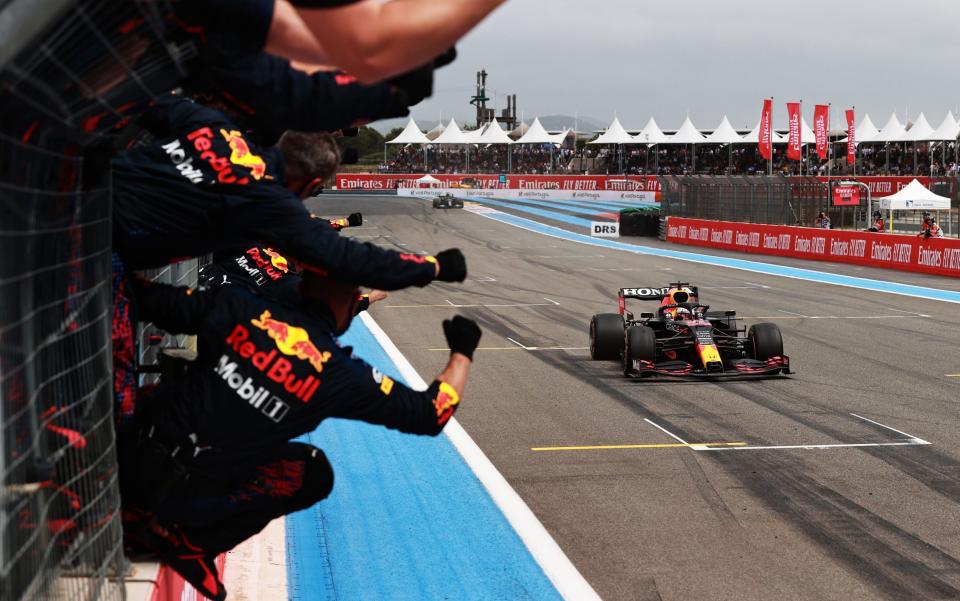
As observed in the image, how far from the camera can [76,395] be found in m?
2.71

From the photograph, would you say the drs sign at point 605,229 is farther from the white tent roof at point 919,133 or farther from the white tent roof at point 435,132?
the white tent roof at point 435,132

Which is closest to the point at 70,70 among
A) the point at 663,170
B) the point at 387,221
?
the point at 387,221

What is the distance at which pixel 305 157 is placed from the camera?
337cm

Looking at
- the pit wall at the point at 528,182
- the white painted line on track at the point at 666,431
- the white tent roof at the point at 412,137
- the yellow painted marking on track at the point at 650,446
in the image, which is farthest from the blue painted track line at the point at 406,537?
the white tent roof at the point at 412,137

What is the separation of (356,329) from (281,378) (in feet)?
48.9

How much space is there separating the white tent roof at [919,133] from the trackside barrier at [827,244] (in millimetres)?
27205

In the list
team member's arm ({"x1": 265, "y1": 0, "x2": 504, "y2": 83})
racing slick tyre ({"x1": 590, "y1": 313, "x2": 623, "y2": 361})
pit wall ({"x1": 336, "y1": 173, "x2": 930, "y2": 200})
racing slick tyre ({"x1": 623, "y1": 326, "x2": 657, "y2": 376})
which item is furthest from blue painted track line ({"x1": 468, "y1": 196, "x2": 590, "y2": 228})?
team member's arm ({"x1": 265, "y1": 0, "x2": 504, "y2": 83})

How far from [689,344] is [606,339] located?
1.37 metres

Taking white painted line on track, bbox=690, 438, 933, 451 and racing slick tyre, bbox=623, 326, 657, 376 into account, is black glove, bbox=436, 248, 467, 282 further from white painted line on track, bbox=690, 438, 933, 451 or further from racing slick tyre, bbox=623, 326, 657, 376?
racing slick tyre, bbox=623, 326, 657, 376

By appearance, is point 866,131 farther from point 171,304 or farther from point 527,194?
point 171,304

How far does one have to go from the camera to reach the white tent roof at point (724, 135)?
232 ft

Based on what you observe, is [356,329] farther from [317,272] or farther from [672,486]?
[317,272]

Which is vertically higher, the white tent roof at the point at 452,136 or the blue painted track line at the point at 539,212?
the white tent roof at the point at 452,136

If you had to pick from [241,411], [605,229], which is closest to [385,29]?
[241,411]
